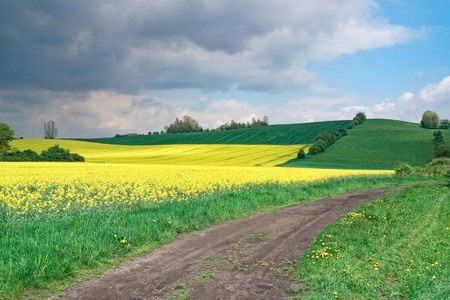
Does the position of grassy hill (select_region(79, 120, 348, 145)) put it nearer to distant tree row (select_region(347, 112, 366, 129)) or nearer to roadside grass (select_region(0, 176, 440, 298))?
distant tree row (select_region(347, 112, 366, 129))

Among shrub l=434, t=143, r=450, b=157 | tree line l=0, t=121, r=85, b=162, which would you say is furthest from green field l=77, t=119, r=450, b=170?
tree line l=0, t=121, r=85, b=162

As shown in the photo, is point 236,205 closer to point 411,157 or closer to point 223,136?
point 411,157

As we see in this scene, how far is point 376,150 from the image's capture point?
67625mm

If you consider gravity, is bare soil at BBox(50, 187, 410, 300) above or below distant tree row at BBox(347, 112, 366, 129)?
below

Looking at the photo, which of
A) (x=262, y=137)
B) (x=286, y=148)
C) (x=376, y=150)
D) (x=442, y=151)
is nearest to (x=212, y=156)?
(x=286, y=148)

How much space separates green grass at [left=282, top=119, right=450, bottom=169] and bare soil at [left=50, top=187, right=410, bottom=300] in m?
46.0

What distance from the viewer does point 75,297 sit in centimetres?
582

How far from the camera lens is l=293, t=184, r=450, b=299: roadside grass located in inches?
247

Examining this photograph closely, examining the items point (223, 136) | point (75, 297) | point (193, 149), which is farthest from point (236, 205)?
point (223, 136)

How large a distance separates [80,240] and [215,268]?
320 centimetres

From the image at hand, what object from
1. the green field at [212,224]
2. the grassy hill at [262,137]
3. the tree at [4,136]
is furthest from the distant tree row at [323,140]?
the tree at [4,136]

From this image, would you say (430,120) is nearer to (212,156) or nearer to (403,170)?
(212,156)

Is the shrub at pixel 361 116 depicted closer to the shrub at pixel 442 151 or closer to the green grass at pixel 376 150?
the green grass at pixel 376 150

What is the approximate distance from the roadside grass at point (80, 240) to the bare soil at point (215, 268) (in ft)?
1.57
